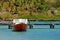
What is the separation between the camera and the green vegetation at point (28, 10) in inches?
3602

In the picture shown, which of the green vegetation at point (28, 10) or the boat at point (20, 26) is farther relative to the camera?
the green vegetation at point (28, 10)

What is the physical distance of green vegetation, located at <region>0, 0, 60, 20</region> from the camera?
9150 cm

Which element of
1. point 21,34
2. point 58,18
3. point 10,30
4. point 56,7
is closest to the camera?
point 21,34

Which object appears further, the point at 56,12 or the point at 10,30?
the point at 56,12

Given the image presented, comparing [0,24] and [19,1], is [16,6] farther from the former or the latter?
[0,24]

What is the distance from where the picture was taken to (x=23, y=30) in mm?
54062

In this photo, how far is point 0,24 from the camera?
59125mm

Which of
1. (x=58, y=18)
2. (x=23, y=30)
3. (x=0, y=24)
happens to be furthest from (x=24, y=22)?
(x=58, y=18)

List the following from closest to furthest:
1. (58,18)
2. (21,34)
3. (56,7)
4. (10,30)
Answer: (21,34)
(10,30)
(58,18)
(56,7)

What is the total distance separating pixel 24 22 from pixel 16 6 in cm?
3926

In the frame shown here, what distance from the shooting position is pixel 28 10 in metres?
93.1

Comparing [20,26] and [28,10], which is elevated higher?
[28,10]

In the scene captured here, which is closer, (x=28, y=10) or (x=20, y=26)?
(x=20, y=26)

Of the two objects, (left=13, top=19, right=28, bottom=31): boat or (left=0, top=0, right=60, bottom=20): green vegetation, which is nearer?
(left=13, top=19, right=28, bottom=31): boat
